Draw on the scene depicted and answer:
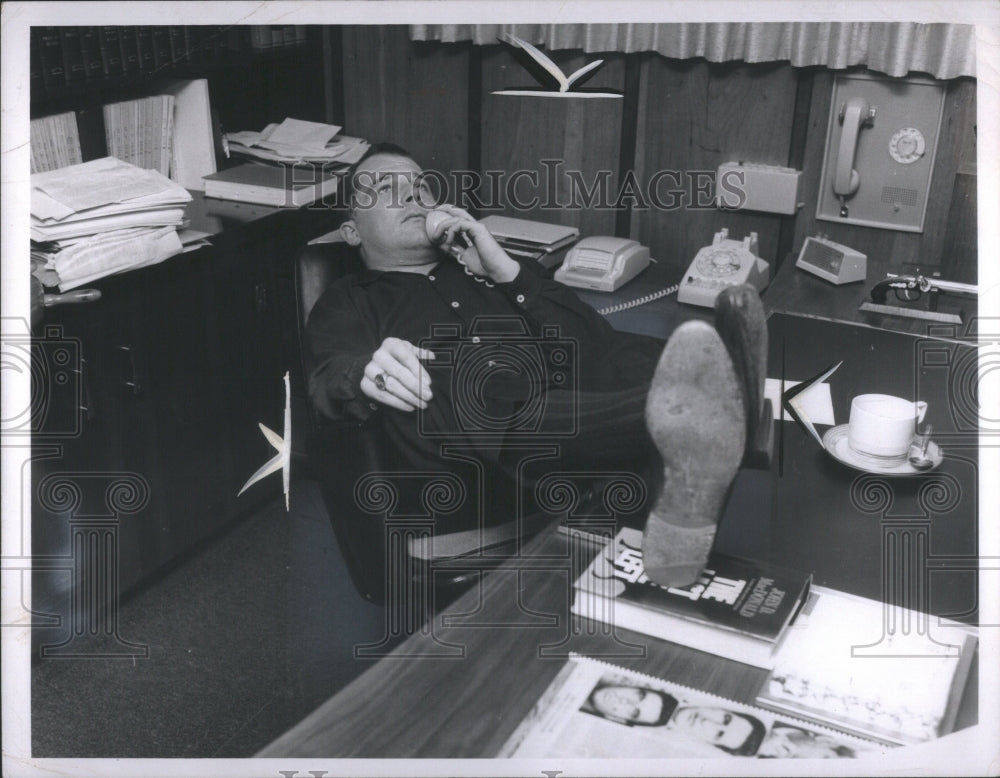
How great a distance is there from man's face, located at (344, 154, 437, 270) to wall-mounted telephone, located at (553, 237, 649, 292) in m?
0.20

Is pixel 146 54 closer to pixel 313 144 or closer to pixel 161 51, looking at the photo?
pixel 161 51

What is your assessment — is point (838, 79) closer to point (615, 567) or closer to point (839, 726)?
point (615, 567)

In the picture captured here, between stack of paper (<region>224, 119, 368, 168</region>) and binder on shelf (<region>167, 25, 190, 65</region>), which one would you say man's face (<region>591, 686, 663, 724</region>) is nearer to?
stack of paper (<region>224, 119, 368, 168</region>)

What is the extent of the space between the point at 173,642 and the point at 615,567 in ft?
2.30

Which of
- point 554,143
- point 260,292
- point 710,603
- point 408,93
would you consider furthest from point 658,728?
point 260,292

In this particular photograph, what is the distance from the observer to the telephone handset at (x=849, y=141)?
1275 mm

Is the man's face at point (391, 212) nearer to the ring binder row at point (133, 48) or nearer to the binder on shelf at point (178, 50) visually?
the ring binder row at point (133, 48)

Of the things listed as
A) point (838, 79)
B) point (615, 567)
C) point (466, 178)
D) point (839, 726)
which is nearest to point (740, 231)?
point (838, 79)

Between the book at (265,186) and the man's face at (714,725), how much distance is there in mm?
987

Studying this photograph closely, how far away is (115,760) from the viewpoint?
47.4 inches

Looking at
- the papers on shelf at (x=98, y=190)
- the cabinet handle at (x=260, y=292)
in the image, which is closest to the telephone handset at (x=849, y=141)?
the cabinet handle at (x=260, y=292)

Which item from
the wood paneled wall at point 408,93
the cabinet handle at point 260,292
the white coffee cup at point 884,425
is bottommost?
the white coffee cup at point 884,425

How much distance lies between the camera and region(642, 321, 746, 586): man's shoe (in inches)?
34.7

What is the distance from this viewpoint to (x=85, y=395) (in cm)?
148
